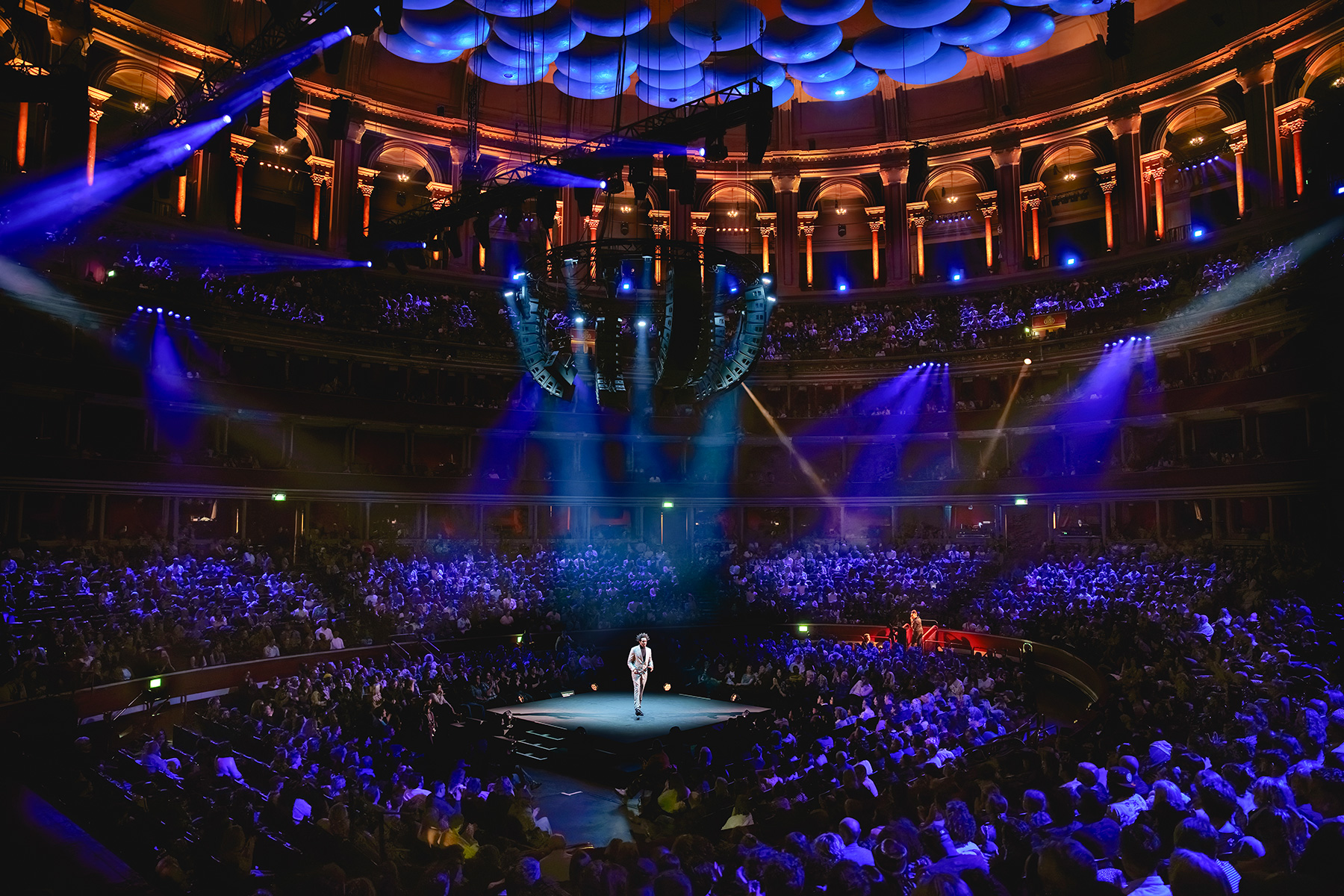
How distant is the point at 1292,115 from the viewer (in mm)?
27062

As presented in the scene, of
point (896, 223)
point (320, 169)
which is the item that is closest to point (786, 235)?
point (896, 223)

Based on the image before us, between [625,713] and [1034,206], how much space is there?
25.6 meters

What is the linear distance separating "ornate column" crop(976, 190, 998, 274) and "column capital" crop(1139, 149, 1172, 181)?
510cm

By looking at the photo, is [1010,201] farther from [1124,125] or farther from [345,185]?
[345,185]

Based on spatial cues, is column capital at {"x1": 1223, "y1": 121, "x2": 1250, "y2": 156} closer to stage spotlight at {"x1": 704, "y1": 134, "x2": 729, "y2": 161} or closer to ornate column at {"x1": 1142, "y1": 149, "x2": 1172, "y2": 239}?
ornate column at {"x1": 1142, "y1": 149, "x2": 1172, "y2": 239}

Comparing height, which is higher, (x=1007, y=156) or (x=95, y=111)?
(x=1007, y=156)

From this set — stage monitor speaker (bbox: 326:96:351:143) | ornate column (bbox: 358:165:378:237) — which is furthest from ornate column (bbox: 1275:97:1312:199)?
ornate column (bbox: 358:165:378:237)

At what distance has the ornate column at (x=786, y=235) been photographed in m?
36.3

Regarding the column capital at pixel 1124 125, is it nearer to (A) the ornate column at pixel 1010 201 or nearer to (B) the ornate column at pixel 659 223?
(A) the ornate column at pixel 1010 201

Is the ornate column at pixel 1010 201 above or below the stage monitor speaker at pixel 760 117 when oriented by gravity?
above

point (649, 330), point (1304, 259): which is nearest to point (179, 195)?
point (649, 330)

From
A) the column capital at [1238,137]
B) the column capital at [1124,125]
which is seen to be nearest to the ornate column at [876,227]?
the column capital at [1124,125]

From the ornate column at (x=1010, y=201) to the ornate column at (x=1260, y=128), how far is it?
749 centimetres

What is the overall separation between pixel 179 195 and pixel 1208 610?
102 ft
